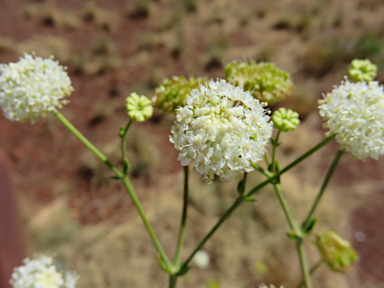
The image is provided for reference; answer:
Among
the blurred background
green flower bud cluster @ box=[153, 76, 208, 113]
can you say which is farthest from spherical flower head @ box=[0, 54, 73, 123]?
the blurred background

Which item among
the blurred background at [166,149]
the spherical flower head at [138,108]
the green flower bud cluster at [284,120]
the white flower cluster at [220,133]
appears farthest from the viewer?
the blurred background at [166,149]

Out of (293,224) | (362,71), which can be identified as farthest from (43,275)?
(362,71)

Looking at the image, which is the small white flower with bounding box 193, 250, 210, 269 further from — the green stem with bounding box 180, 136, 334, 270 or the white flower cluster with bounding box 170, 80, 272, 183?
the white flower cluster with bounding box 170, 80, 272, 183

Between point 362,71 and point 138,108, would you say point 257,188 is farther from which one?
point 362,71

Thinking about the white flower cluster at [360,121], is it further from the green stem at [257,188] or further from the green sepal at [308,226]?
the green sepal at [308,226]

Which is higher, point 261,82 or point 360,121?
point 261,82

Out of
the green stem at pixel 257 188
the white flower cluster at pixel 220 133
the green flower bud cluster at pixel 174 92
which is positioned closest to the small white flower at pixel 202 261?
the green stem at pixel 257 188

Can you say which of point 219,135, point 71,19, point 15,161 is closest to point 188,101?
point 219,135
